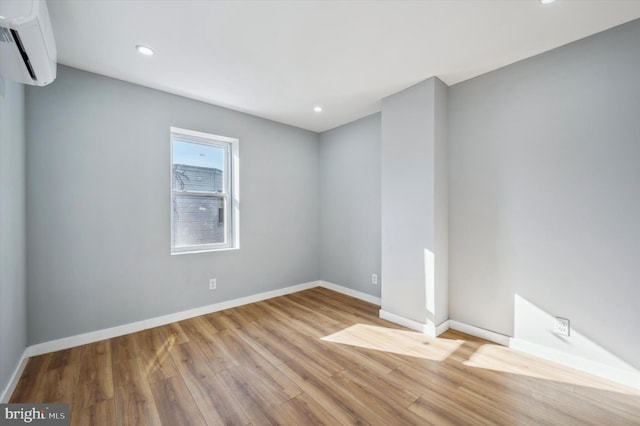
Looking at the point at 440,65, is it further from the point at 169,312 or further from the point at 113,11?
the point at 169,312

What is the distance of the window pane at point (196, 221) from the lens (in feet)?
10.0

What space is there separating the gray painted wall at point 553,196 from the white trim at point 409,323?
0.34m

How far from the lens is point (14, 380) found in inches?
70.5

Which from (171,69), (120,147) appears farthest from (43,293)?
(171,69)

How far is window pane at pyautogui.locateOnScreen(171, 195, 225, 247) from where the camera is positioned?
10.0 ft

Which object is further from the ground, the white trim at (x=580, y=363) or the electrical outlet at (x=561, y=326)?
the electrical outlet at (x=561, y=326)

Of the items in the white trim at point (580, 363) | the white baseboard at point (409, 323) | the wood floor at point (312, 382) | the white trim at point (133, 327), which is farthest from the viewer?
the white baseboard at point (409, 323)

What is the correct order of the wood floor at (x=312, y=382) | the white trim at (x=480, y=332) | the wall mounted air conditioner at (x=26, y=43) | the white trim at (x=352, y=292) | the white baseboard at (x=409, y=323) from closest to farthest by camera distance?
the wall mounted air conditioner at (x=26, y=43), the wood floor at (x=312, y=382), the white trim at (x=480, y=332), the white baseboard at (x=409, y=323), the white trim at (x=352, y=292)

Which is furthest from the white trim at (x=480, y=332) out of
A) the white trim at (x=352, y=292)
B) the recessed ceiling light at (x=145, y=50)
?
the recessed ceiling light at (x=145, y=50)

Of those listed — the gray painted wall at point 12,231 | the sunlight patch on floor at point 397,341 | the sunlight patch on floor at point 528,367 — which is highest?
the gray painted wall at point 12,231

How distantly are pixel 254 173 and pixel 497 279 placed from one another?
3.05 meters

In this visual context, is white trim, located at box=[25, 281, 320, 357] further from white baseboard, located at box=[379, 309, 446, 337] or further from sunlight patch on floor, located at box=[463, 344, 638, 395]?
sunlight patch on floor, located at box=[463, 344, 638, 395]

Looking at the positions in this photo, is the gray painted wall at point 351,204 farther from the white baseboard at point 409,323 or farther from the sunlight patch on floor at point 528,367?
the sunlight patch on floor at point 528,367

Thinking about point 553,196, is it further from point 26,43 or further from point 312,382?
point 26,43
